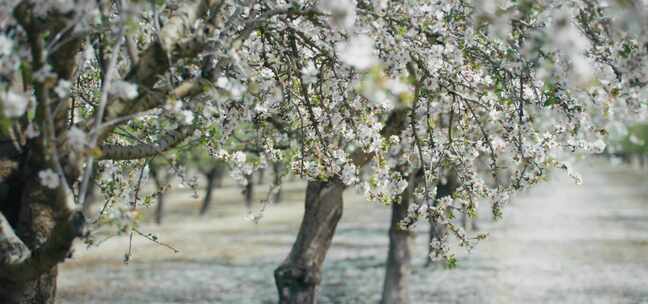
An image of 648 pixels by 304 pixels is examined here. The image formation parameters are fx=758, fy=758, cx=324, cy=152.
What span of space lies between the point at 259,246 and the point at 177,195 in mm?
56085

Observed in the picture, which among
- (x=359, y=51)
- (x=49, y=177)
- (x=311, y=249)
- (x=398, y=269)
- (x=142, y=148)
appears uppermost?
(x=359, y=51)

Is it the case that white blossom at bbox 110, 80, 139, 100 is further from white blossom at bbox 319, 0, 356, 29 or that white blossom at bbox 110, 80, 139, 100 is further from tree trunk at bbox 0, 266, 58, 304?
tree trunk at bbox 0, 266, 58, 304

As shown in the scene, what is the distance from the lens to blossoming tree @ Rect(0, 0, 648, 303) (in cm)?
520

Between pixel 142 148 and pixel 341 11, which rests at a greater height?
pixel 341 11

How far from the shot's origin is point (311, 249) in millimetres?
12680

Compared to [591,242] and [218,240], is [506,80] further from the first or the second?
[218,240]

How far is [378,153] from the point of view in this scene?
7984 millimetres

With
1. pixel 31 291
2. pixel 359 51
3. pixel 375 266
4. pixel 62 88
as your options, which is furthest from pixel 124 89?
pixel 375 266

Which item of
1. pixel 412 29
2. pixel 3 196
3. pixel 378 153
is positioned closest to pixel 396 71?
pixel 412 29

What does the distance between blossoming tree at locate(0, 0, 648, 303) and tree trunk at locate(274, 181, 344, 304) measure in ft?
9.05

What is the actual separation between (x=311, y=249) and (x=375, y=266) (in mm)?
15255

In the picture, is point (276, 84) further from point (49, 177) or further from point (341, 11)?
point (49, 177)

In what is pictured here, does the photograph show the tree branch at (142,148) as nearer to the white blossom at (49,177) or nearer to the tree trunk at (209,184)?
the white blossom at (49,177)

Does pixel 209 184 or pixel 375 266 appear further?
pixel 209 184
